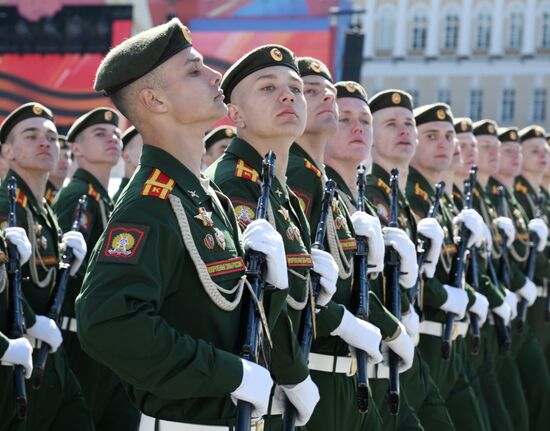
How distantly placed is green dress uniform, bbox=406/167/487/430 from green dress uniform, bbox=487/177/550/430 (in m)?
1.11

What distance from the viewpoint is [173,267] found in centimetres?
322

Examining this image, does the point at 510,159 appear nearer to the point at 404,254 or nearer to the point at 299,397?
the point at 404,254

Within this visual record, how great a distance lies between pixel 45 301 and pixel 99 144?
5.34 feet

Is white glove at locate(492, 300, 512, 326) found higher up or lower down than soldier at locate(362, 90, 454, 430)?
lower down

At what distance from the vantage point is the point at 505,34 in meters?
54.8

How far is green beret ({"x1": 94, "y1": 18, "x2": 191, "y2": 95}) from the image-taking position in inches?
134

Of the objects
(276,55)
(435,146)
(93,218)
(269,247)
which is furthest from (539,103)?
(269,247)

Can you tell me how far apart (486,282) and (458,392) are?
1.01 m

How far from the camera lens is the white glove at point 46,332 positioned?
541cm

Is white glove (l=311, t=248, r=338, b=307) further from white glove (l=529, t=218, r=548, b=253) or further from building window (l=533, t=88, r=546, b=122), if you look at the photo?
building window (l=533, t=88, r=546, b=122)

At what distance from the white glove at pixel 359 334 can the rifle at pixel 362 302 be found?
0.05 m

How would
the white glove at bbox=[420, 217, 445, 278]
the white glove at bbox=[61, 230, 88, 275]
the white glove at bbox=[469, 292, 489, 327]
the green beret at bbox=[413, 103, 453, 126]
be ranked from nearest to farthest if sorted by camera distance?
the white glove at bbox=[420, 217, 445, 278], the white glove at bbox=[61, 230, 88, 275], the white glove at bbox=[469, 292, 489, 327], the green beret at bbox=[413, 103, 453, 126]

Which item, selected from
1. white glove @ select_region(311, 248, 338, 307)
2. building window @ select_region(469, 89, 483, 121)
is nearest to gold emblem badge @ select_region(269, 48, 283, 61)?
white glove @ select_region(311, 248, 338, 307)

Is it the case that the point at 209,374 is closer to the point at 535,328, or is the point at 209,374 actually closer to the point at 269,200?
the point at 269,200
